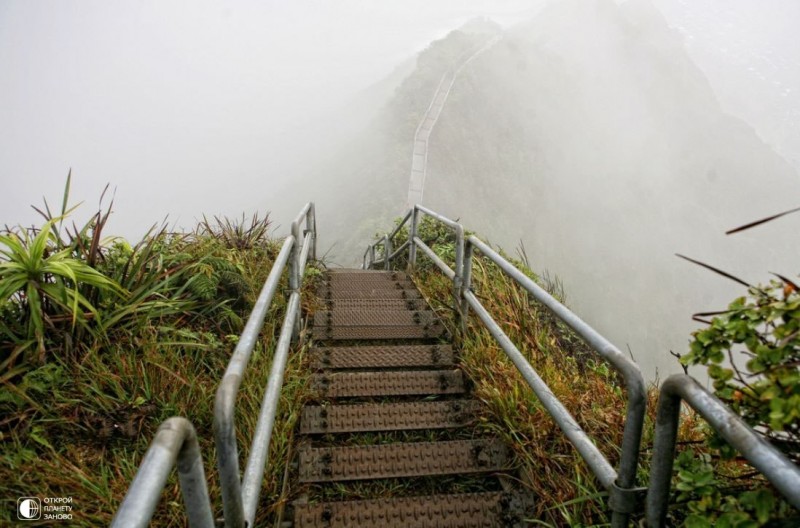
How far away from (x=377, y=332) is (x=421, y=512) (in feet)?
5.18

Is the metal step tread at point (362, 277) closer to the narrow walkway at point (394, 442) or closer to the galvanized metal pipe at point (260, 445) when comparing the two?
the narrow walkway at point (394, 442)

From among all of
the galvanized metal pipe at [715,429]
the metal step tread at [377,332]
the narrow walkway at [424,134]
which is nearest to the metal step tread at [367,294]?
the metal step tread at [377,332]

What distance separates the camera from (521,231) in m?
33.7

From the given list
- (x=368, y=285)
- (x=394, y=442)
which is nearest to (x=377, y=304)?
(x=368, y=285)

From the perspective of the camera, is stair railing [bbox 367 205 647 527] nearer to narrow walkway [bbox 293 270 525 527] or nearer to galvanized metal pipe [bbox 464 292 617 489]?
galvanized metal pipe [bbox 464 292 617 489]

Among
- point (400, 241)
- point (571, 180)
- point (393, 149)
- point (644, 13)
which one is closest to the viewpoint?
point (400, 241)

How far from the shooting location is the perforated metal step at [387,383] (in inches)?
108

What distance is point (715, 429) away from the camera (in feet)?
3.38

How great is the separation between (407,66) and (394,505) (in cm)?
6743

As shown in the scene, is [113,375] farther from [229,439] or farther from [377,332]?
[377,332]

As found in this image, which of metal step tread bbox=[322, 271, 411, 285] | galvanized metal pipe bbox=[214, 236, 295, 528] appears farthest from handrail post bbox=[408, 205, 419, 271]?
galvanized metal pipe bbox=[214, 236, 295, 528]

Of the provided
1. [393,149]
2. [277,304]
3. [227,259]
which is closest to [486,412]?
[277,304]

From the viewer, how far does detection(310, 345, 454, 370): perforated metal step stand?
2988 mm

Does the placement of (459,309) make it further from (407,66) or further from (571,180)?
(407,66)
